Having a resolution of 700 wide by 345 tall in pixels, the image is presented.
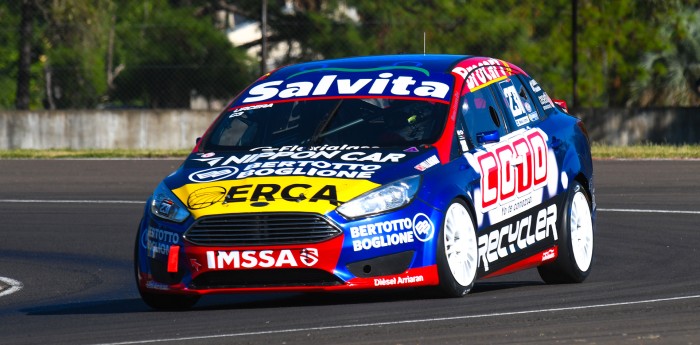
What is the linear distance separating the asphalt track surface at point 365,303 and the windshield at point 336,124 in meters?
0.94

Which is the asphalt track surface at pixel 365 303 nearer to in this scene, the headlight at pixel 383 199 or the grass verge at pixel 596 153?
the headlight at pixel 383 199

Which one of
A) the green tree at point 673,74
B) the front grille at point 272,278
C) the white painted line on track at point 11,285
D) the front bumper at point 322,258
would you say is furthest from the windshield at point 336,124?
the green tree at point 673,74

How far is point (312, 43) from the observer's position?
111 feet

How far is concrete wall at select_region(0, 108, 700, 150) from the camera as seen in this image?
26719mm

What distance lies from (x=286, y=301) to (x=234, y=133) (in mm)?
Result: 1120

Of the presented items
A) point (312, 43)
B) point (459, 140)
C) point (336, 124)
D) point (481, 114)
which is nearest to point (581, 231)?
point (481, 114)

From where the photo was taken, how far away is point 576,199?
10773 mm

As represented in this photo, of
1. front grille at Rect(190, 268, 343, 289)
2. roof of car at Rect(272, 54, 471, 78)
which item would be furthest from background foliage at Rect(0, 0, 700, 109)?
front grille at Rect(190, 268, 343, 289)

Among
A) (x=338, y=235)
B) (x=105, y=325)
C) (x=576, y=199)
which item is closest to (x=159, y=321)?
(x=105, y=325)

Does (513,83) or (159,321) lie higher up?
(513,83)

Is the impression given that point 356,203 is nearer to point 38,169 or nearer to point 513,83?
point 513,83

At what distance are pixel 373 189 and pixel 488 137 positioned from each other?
46.6 inches

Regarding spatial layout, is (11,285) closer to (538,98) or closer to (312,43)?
(538,98)

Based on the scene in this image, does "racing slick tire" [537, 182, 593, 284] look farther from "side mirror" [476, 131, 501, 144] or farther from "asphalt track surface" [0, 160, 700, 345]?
"side mirror" [476, 131, 501, 144]
